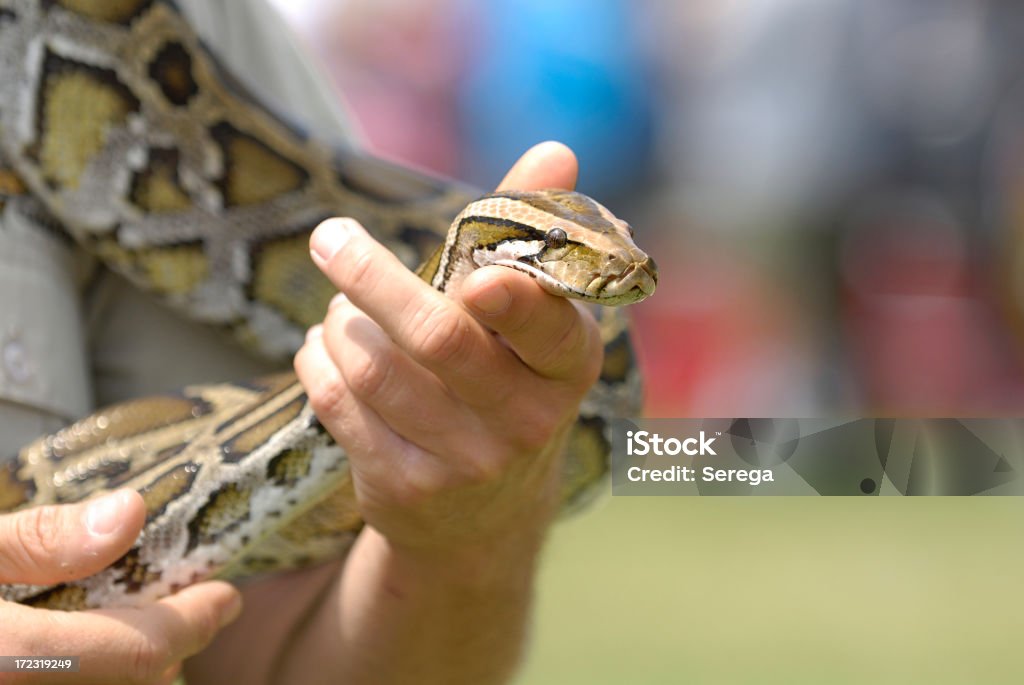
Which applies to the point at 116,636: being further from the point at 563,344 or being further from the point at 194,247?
the point at 194,247

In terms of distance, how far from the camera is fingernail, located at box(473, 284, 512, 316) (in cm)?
108

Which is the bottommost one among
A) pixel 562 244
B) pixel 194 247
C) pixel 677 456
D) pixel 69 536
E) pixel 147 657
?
pixel 147 657

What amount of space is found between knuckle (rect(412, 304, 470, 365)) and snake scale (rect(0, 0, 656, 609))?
0.84 feet

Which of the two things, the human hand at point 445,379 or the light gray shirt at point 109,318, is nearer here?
the human hand at point 445,379

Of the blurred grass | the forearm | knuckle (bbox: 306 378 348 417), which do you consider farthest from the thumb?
the blurred grass

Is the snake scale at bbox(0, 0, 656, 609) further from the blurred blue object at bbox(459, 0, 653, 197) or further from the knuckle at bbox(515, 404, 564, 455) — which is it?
the blurred blue object at bbox(459, 0, 653, 197)

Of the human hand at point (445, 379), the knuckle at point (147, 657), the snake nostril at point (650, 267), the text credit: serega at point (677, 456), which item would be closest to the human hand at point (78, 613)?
the knuckle at point (147, 657)

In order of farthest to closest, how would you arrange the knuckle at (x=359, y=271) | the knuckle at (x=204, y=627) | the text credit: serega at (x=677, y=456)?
the text credit: serega at (x=677, y=456)
the knuckle at (x=204, y=627)
the knuckle at (x=359, y=271)

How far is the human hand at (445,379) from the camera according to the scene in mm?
1140

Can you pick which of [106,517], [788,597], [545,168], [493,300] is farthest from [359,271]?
[788,597]

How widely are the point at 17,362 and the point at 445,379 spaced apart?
0.77m

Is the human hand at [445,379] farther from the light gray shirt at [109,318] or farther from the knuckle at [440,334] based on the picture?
the light gray shirt at [109,318]

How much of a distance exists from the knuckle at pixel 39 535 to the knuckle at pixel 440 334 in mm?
515

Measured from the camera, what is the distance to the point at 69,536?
4.18 feet
